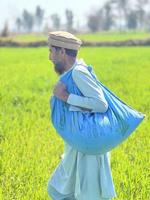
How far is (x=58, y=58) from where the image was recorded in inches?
134

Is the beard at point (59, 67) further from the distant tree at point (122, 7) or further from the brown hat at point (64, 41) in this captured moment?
the distant tree at point (122, 7)

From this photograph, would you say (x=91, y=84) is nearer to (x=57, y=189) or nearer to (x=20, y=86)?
(x=57, y=189)

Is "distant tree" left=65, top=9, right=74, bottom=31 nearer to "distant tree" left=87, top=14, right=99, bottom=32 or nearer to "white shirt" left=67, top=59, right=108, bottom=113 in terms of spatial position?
"distant tree" left=87, top=14, right=99, bottom=32

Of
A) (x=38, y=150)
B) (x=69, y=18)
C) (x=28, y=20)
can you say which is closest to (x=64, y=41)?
(x=38, y=150)

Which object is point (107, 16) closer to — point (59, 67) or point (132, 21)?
point (132, 21)

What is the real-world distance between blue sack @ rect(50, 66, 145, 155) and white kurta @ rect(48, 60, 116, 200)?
0.18 feet

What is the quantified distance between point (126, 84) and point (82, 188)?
938 cm

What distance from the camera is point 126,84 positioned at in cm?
1273

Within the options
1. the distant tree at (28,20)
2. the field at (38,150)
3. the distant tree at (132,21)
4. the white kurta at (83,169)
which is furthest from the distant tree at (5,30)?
the distant tree at (28,20)

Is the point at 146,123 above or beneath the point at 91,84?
beneath

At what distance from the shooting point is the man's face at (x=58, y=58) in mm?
3396

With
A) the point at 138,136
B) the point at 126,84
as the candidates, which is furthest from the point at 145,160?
the point at 126,84

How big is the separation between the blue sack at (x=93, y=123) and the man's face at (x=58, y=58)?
6cm

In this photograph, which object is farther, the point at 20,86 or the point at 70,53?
the point at 20,86
